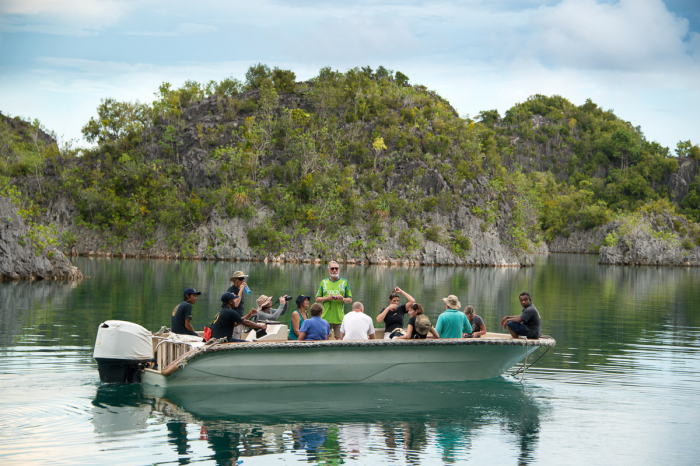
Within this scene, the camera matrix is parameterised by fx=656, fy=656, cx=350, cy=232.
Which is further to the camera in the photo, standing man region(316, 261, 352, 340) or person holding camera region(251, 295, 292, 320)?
person holding camera region(251, 295, 292, 320)

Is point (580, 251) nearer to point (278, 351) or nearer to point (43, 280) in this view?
point (43, 280)

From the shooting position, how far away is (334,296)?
15164 millimetres

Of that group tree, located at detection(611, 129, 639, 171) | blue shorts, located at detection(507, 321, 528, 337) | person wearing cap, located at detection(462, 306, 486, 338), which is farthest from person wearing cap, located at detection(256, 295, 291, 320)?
tree, located at detection(611, 129, 639, 171)

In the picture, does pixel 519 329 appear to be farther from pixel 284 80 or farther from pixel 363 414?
pixel 284 80

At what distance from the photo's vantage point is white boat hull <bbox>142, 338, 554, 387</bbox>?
44.7 feet

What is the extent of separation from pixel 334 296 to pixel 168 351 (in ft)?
12.6

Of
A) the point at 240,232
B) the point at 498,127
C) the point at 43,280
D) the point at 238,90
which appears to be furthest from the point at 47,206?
the point at 498,127

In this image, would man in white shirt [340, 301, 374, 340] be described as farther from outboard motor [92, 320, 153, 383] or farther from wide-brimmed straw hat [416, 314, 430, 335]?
outboard motor [92, 320, 153, 383]

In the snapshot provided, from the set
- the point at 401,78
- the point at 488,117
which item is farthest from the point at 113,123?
the point at 488,117

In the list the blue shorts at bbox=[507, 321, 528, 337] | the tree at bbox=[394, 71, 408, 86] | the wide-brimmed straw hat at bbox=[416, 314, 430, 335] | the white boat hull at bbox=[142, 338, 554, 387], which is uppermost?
the tree at bbox=[394, 71, 408, 86]

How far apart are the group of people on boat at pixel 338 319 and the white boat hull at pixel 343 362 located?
0.40m

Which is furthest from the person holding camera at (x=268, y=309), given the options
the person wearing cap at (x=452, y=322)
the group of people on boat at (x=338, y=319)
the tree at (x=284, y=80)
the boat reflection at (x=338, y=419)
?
the tree at (x=284, y=80)

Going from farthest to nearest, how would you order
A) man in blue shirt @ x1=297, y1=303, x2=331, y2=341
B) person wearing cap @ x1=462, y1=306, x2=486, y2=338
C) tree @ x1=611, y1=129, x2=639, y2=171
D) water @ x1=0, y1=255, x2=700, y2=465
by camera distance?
tree @ x1=611, y1=129, x2=639, y2=171, person wearing cap @ x1=462, y1=306, x2=486, y2=338, man in blue shirt @ x1=297, y1=303, x2=331, y2=341, water @ x1=0, y1=255, x2=700, y2=465

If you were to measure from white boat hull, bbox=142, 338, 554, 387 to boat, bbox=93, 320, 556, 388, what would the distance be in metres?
0.02
